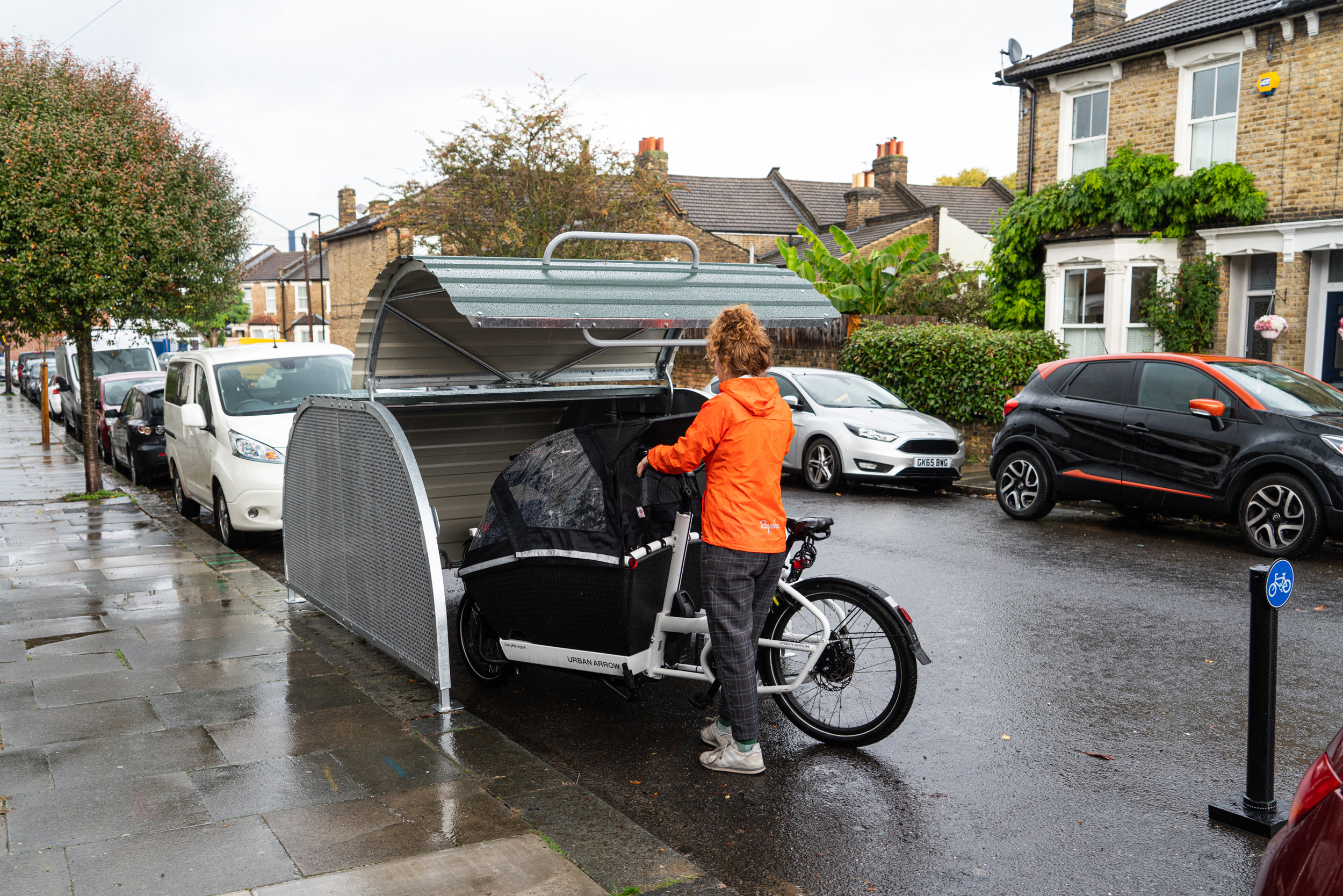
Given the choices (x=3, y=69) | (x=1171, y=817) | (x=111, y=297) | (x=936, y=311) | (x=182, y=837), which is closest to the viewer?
(x=182, y=837)

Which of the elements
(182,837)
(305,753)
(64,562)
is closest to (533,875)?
(182,837)

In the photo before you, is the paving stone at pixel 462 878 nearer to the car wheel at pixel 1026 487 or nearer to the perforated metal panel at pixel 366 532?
the perforated metal panel at pixel 366 532

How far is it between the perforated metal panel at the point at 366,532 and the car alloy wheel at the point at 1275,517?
7.21 m

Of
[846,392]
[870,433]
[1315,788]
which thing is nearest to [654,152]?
[846,392]

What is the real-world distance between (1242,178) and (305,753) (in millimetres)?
18047

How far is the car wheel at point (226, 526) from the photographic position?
1044 cm

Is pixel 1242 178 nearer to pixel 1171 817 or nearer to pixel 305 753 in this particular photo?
pixel 1171 817

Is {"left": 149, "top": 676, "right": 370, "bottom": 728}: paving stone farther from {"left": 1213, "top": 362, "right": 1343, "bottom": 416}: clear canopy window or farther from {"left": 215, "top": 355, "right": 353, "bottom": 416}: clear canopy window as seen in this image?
{"left": 1213, "top": 362, "right": 1343, "bottom": 416}: clear canopy window

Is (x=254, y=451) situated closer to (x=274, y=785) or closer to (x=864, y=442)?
(x=274, y=785)

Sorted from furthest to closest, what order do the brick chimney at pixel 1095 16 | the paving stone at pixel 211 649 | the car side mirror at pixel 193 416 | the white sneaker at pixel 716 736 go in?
the brick chimney at pixel 1095 16, the car side mirror at pixel 193 416, the paving stone at pixel 211 649, the white sneaker at pixel 716 736

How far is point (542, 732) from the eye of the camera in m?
5.26

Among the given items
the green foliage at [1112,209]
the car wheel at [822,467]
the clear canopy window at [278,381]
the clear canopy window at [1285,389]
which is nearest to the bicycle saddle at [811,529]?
the clear canopy window at [1285,389]

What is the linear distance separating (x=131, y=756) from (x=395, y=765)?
1.19 meters

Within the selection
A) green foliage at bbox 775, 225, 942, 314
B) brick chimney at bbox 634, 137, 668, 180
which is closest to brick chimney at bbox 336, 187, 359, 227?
brick chimney at bbox 634, 137, 668, 180
